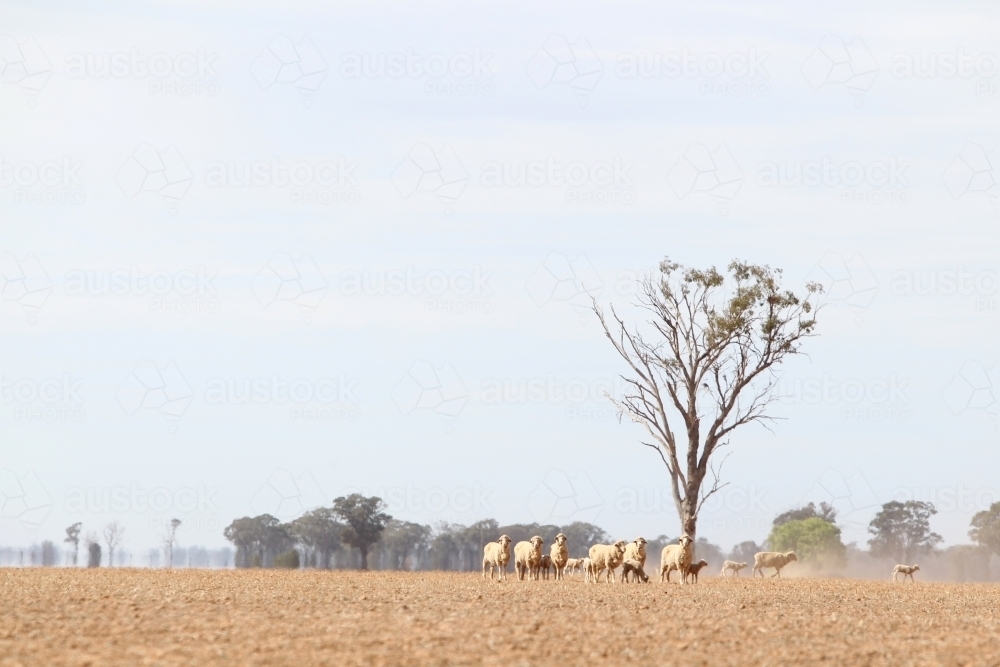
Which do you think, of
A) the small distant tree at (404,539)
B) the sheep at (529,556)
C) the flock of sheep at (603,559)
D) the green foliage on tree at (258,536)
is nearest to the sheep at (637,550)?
the flock of sheep at (603,559)

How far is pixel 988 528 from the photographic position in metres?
109

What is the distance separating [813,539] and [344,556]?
116 ft

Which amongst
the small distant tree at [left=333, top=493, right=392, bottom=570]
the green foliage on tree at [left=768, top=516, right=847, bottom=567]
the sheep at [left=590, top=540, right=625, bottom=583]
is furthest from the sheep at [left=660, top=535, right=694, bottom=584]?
the green foliage on tree at [left=768, top=516, right=847, bottom=567]

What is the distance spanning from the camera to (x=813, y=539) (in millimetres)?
89000

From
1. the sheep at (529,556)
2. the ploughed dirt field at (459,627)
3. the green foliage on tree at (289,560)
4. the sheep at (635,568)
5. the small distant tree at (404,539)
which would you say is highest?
the small distant tree at (404,539)

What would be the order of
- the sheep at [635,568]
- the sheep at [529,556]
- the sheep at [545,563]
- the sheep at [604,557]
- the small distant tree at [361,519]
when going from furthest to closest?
the small distant tree at [361,519], the sheep at [545,563], the sheep at [529,556], the sheep at [635,568], the sheep at [604,557]

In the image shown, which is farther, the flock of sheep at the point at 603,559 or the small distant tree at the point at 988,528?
the small distant tree at the point at 988,528

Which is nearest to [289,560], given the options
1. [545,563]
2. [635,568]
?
[545,563]

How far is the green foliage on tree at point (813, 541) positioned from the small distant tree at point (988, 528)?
76.8 feet

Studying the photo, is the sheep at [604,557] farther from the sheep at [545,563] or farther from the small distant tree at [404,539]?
the small distant tree at [404,539]

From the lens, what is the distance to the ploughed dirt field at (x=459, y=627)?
1881cm

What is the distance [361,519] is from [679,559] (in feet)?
121

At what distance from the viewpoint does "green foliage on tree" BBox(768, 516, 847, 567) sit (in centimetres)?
8681

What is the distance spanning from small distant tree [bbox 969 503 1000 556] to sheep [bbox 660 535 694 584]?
7670 centimetres
